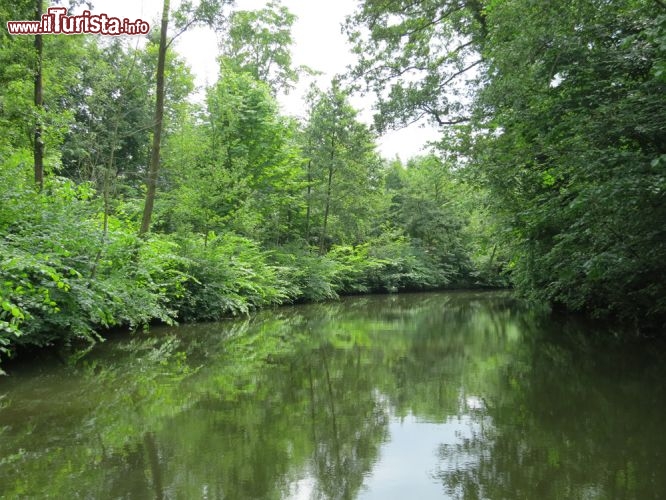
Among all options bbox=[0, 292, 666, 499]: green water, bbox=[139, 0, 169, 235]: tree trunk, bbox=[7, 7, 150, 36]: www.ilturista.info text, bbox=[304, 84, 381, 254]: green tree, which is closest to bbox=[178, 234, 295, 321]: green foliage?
bbox=[139, 0, 169, 235]: tree trunk

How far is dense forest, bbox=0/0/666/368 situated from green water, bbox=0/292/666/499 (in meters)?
1.17

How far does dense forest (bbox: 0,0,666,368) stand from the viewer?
23.3 feet

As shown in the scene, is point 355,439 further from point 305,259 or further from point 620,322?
point 305,259

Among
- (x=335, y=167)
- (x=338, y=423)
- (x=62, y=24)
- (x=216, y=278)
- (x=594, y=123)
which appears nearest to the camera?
(x=338, y=423)

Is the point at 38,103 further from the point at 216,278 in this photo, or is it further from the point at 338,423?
the point at 338,423

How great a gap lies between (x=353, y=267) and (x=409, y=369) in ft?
64.4

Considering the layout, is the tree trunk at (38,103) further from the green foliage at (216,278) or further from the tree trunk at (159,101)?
the green foliage at (216,278)

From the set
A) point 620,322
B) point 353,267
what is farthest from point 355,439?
point 353,267

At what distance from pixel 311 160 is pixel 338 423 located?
71.8 feet

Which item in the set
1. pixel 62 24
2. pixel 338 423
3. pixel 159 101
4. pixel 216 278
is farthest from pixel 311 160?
pixel 338 423

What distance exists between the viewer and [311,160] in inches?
1033

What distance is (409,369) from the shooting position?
8.17m

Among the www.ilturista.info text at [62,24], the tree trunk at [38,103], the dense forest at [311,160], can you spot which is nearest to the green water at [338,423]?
the dense forest at [311,160]

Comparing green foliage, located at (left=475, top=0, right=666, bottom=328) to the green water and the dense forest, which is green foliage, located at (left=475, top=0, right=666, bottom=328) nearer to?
the dense forest
